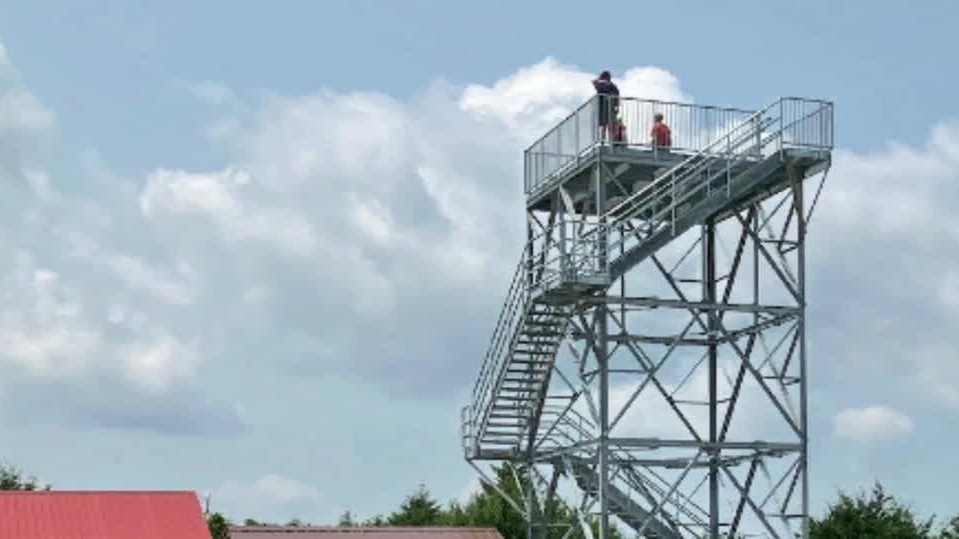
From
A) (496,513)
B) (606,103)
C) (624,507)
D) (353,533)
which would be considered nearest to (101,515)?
(353,533)

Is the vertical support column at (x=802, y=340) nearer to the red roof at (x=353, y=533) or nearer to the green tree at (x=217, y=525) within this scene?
the red roof at (x=353, y=533)

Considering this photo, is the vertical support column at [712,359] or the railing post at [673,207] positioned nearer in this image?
the railing post at [673,207]

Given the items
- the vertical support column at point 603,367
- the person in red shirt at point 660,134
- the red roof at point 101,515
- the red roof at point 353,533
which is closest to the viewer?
the vertical support column at point 603,367

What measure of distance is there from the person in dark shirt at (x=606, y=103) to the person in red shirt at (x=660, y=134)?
100cm

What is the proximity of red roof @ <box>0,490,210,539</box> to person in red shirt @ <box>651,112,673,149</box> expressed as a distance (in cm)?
1581

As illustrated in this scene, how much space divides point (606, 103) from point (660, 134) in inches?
60.8

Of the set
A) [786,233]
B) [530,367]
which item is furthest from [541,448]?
[786,233]

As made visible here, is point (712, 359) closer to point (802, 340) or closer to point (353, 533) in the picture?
point (802, 340)

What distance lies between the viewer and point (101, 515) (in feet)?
163

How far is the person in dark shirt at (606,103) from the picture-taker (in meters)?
45.0

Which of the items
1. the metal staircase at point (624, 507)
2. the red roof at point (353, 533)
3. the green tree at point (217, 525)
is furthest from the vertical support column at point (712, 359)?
the green tree at point (217, 525)

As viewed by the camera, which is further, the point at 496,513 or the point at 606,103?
the point at 496,513

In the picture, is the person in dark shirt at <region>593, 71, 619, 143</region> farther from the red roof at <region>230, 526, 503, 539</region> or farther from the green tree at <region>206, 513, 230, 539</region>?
the green tree at <region>206, 513, 230, 539</region>

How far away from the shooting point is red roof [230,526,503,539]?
5203cm
